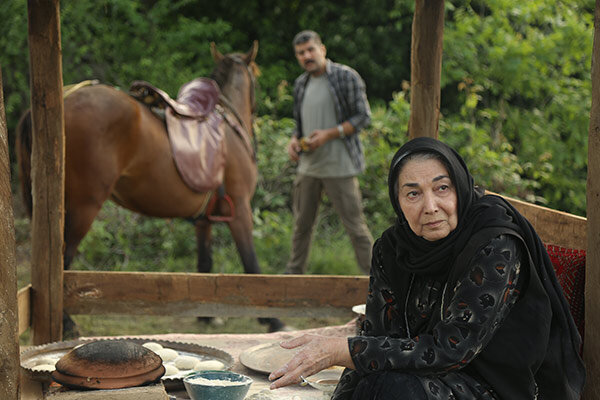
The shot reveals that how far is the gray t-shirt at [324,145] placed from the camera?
6219 mm

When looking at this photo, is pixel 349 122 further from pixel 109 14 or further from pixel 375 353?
pixel 109 14

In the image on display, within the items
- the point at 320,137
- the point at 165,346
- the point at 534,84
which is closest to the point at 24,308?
the point at 165,346

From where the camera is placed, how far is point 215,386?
2.72m

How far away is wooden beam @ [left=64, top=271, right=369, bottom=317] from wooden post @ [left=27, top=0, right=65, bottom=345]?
176mm

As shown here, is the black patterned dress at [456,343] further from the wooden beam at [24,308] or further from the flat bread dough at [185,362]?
the wooden beam at [24,308]

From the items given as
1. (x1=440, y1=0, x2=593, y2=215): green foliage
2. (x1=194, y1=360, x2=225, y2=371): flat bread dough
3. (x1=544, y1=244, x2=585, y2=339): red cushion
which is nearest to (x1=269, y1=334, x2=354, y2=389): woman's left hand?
(x1=544, y1=244, x2=585, y2=339): red cushion

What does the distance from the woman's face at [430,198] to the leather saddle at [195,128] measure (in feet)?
10.8

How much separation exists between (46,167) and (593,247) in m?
2.72

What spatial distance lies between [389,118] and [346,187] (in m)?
3.08

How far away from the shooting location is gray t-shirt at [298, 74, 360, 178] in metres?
6.22

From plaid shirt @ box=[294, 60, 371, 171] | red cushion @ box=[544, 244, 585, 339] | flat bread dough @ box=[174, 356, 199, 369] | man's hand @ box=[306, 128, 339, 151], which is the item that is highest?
plaid shirt @ box=[294, 60, 371, 171]

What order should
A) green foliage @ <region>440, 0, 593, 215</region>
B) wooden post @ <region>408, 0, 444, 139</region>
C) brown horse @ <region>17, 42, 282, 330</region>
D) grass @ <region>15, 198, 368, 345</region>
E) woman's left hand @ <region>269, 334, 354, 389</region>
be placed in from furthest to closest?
green foliage @ <region>440, 0, 593, 215</region>
grass @ <region>15, 198, 368, 345</region>
brown horse @ <region>17, 42, 282, 330</region>
wooden post @ <region>408, 0, 444, 139</region>
woman's left hand @ <region>269, 334, 354, 389</region>

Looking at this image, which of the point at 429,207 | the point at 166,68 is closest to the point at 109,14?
the point at 166,68

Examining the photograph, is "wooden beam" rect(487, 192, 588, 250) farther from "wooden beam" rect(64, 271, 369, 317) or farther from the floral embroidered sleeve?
"wooden beam" rect(64, 271, 369, 317)
